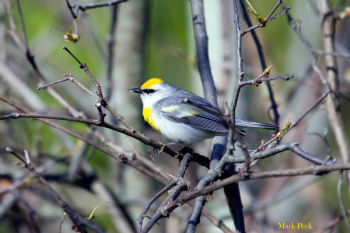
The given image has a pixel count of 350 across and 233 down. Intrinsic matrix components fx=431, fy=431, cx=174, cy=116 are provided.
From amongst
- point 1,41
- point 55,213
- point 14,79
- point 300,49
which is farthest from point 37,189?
point 300,49

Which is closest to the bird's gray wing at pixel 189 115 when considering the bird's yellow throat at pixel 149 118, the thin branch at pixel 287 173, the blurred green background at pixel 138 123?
the bird's yellow throat at pixel 149 118

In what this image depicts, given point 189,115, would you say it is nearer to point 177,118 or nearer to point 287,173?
point 177,118

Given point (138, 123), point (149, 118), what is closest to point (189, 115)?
point (149, 118)

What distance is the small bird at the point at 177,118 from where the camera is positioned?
3.78 meters

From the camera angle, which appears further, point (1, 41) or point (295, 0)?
point (295, 0)

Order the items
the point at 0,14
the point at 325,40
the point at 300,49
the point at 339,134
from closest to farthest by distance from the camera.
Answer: the point at 339,134
the point at 325,40
the point at 0,14
the point at 300,49

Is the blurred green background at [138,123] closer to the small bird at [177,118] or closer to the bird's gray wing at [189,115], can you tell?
the small bird at [177,118]

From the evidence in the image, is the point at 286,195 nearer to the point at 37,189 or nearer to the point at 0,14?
the point at 37,189

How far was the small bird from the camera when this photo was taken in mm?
3783

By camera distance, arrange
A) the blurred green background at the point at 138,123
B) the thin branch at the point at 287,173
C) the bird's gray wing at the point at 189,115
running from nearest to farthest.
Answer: the thin branch at the point at 287,173
the bird's gray wing at the point at 189,115
the blurred green background at the point at 138,123

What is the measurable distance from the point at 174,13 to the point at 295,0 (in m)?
3.27

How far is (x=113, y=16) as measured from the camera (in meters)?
4.50

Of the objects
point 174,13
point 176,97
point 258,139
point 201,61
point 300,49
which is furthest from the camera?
point 174,13

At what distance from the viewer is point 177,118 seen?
3.99 m
